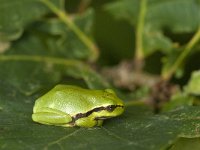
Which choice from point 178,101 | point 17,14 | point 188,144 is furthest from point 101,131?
point 17,14

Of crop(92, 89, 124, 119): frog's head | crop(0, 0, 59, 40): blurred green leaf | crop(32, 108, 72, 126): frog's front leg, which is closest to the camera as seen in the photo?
crop(32, 108, 72, 126): frog's front leg

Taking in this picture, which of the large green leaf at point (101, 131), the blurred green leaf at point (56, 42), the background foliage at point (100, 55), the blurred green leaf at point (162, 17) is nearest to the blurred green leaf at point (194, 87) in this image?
the background foliage at point (100, 55)

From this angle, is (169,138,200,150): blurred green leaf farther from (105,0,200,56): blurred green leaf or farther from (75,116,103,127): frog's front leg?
(105,0,200,56): blurred green leaf

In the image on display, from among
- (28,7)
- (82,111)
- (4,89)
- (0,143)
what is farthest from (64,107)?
(28,7)

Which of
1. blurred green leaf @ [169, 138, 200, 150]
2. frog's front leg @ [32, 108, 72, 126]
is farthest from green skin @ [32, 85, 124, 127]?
blurred green leaf @ [169, 138, 200, 150]

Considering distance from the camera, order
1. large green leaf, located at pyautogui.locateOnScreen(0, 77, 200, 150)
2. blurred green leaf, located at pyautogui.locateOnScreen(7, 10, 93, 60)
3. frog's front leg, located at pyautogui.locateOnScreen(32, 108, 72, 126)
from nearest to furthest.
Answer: large green leaf, located at pyautogui.locateOnScreen(0, 77, 200, 150) < frog's front leg, located at pyautogui.locateOnScreen(32, 108, 72, 126) < blurred green leaf, located at pyautogui.locateOnScreen(7, 10, 93, 60)

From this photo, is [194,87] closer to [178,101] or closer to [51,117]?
[178,101]

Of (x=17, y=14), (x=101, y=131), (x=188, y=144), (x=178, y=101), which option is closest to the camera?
(x=101, y=131)

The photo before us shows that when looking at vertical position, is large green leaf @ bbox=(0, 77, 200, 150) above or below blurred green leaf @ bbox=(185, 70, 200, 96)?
below
